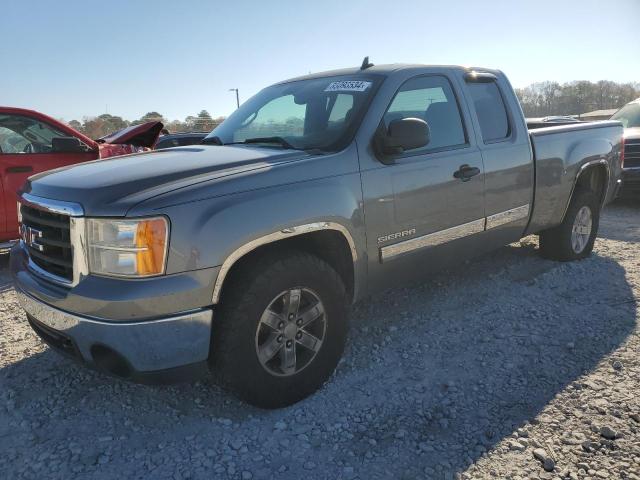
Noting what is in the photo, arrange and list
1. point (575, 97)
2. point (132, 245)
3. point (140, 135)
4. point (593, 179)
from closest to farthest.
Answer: point (132, 245), point (593, 179), point (140, 135), point (575, 97)

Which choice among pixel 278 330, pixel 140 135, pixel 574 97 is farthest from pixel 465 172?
pixel 574 97

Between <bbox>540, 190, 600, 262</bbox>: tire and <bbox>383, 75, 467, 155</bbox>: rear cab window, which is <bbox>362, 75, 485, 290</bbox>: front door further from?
<bbox>540, 190, 600, 262</bbox>: tire

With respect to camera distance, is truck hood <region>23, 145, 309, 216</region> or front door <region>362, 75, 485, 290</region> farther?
front door <region>362, 75, 485, 290</region>

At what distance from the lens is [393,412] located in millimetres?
2869

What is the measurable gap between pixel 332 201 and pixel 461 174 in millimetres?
1228

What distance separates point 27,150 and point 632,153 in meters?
9.17

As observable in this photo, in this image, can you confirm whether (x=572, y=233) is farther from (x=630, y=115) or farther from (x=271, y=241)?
(x=630, y=115)

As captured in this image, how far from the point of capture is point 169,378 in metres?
2.49

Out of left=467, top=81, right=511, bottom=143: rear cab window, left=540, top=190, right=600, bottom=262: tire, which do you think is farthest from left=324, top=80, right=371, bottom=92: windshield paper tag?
left=540, top=190, right=600, bottom=262: tire

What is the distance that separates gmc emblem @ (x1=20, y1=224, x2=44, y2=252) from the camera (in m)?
2.82

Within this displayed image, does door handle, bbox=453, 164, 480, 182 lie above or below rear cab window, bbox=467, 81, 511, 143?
below

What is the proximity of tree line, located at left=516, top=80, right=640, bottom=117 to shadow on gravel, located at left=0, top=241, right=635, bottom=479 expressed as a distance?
50.4 meters

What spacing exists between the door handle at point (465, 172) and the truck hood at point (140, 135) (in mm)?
4958

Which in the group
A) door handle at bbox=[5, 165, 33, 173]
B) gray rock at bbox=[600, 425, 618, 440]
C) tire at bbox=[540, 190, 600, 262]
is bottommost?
gray rock at bbox=[600, 425, 618, 440]
